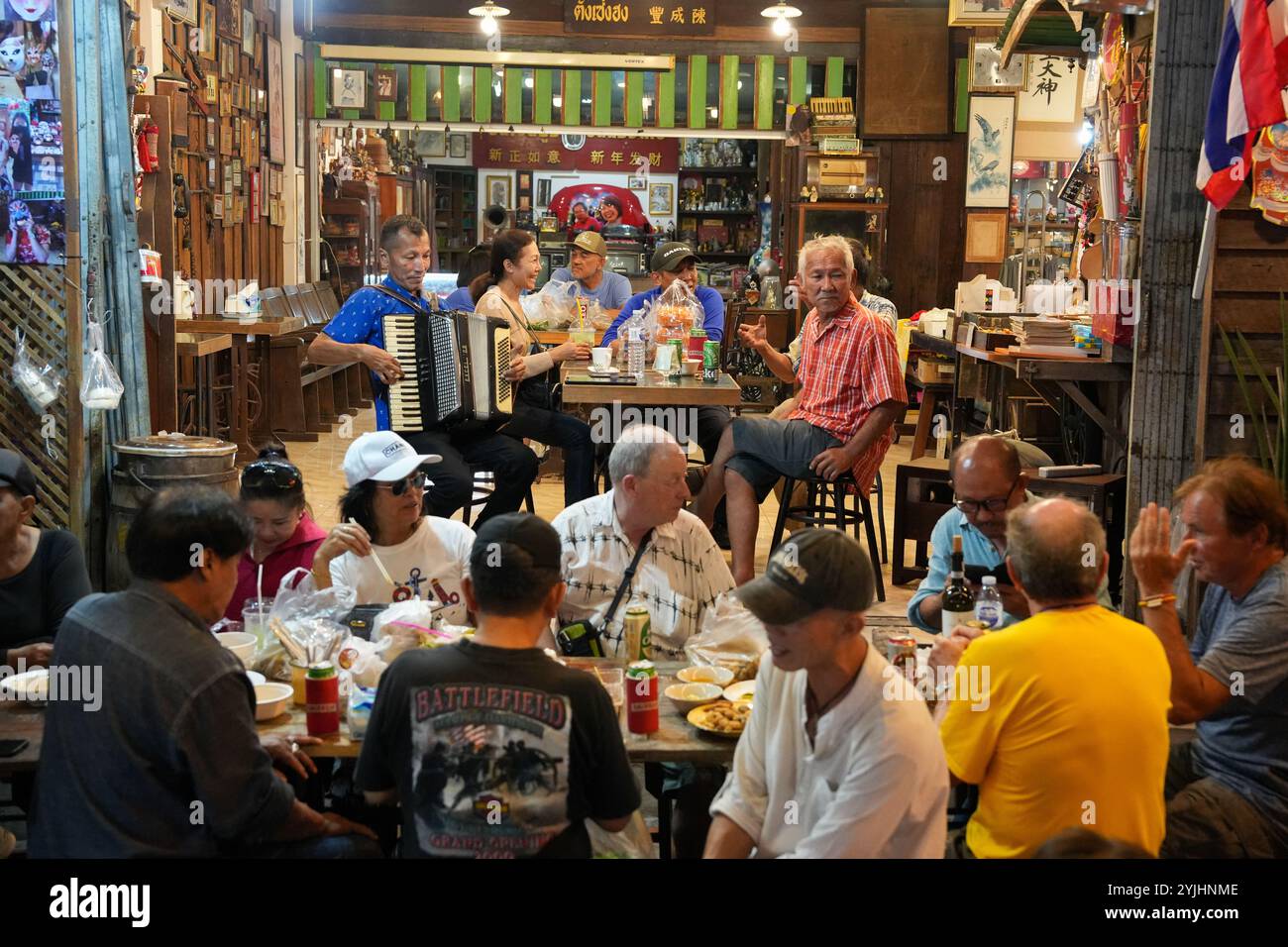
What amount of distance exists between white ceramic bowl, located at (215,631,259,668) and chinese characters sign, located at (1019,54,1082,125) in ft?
31.0

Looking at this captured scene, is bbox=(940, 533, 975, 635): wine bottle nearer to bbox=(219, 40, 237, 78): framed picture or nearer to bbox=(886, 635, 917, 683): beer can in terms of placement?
bbox=(886, 635, 917, 683): beer can

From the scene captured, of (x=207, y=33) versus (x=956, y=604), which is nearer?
(x=956, y=604)

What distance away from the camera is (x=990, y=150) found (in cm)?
1228

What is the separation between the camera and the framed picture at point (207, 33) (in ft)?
31.8

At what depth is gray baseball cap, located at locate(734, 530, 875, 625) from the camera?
249 cm

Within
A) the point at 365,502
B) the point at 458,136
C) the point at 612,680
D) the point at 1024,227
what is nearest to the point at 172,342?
the point at 365,502

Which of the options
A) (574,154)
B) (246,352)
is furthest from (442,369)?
(574,154)

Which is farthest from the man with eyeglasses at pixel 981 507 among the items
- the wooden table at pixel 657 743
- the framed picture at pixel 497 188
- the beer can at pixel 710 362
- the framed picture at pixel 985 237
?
the framed picture at pixel 497 188

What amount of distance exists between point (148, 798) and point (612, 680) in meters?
1.19

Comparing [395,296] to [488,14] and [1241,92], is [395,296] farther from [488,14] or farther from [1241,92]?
[488,14]

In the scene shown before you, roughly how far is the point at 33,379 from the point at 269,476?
2257 mm

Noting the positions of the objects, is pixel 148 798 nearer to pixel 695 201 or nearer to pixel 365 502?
pixel 365 502

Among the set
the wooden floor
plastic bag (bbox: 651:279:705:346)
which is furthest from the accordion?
the wooden floor

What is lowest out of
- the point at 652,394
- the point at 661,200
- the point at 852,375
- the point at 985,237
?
the point at 652,394
